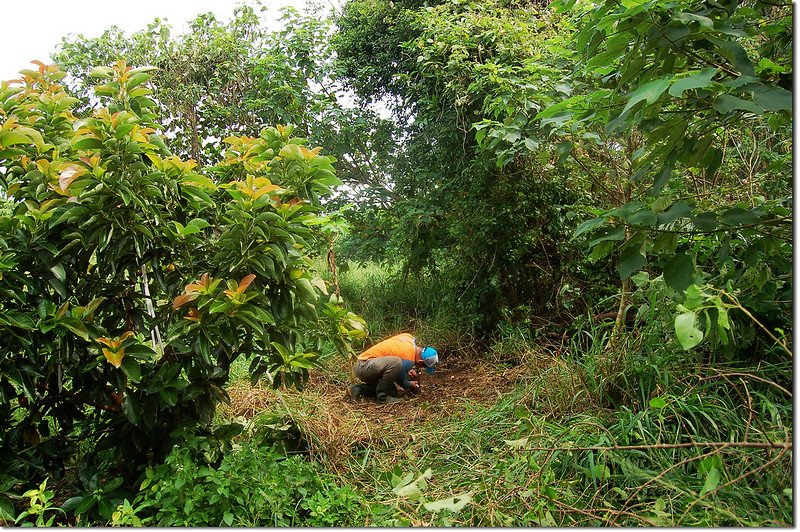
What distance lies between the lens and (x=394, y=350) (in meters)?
4.25

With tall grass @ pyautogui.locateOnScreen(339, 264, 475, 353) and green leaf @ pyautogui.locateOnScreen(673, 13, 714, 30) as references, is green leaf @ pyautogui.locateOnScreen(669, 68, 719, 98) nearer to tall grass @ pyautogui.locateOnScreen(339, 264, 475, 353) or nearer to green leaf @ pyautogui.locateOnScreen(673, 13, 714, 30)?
green leaf @ pyautogui.locateOnScreen(673, 13, 714, 30)

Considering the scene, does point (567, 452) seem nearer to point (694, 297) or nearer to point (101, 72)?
point (694, 297)

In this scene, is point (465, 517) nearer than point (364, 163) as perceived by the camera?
Yes

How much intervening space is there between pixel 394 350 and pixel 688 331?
3.28 meters

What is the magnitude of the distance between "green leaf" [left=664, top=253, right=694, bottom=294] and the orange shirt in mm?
2869

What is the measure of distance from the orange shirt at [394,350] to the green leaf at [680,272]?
2.87 m

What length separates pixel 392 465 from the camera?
281 cm

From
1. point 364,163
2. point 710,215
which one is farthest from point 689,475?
point 364,163

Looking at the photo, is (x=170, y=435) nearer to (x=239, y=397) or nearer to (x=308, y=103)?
(x=239, y=397)

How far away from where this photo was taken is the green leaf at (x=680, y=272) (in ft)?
4.79

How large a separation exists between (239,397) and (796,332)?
302 cm

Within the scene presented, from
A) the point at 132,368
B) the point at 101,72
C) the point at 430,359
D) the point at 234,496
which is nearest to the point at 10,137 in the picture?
the point at 101,72

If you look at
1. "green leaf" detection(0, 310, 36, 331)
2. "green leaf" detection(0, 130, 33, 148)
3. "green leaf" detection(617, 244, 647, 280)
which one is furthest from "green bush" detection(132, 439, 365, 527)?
"green leaf" detection(617, 244, 647, 280)

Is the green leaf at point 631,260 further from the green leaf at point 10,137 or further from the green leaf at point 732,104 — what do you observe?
the green leaf at point 10,137
